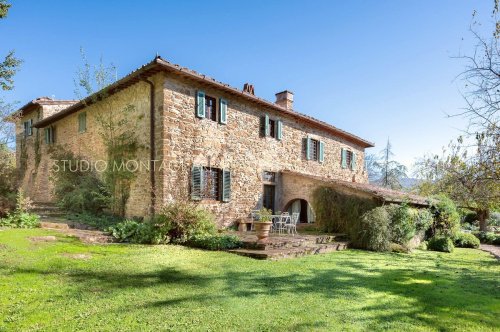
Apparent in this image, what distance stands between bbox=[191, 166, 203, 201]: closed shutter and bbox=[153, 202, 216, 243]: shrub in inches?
64.8

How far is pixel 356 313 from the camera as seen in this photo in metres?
4.49

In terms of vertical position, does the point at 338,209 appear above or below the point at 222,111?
below

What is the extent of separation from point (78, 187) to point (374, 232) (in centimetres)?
1163

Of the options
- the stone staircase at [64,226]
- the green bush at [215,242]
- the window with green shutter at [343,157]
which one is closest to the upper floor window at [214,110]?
the green bush at [215,242]

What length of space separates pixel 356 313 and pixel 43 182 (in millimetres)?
18344

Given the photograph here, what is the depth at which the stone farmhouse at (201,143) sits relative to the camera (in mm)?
10812

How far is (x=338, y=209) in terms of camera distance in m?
12.9

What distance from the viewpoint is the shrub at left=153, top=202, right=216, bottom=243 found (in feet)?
30.0

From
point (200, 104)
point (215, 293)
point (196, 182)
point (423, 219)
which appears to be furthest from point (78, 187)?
point (423, 219)

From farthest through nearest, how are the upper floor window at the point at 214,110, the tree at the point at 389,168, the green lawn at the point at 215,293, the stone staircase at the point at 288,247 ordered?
the tree at the point at 389,168 < the upper floor window at the point at 214,110 < the stone staircase at the point at 288,247 < the green lawn at the point at 215,293

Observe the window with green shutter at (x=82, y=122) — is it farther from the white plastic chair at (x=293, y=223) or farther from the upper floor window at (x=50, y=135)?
the white plastic chair at (x=293, y=223)

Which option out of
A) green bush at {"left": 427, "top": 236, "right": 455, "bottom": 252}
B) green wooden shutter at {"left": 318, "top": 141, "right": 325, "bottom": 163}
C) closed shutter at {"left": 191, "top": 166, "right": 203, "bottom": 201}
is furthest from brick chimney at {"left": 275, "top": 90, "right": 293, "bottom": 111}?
green bush at {"left": 427, "top": 236, "right": 455, "bottom": 252}

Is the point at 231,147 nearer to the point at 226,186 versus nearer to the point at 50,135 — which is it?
the point at 226,186

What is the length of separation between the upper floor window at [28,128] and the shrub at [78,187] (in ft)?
20.2
